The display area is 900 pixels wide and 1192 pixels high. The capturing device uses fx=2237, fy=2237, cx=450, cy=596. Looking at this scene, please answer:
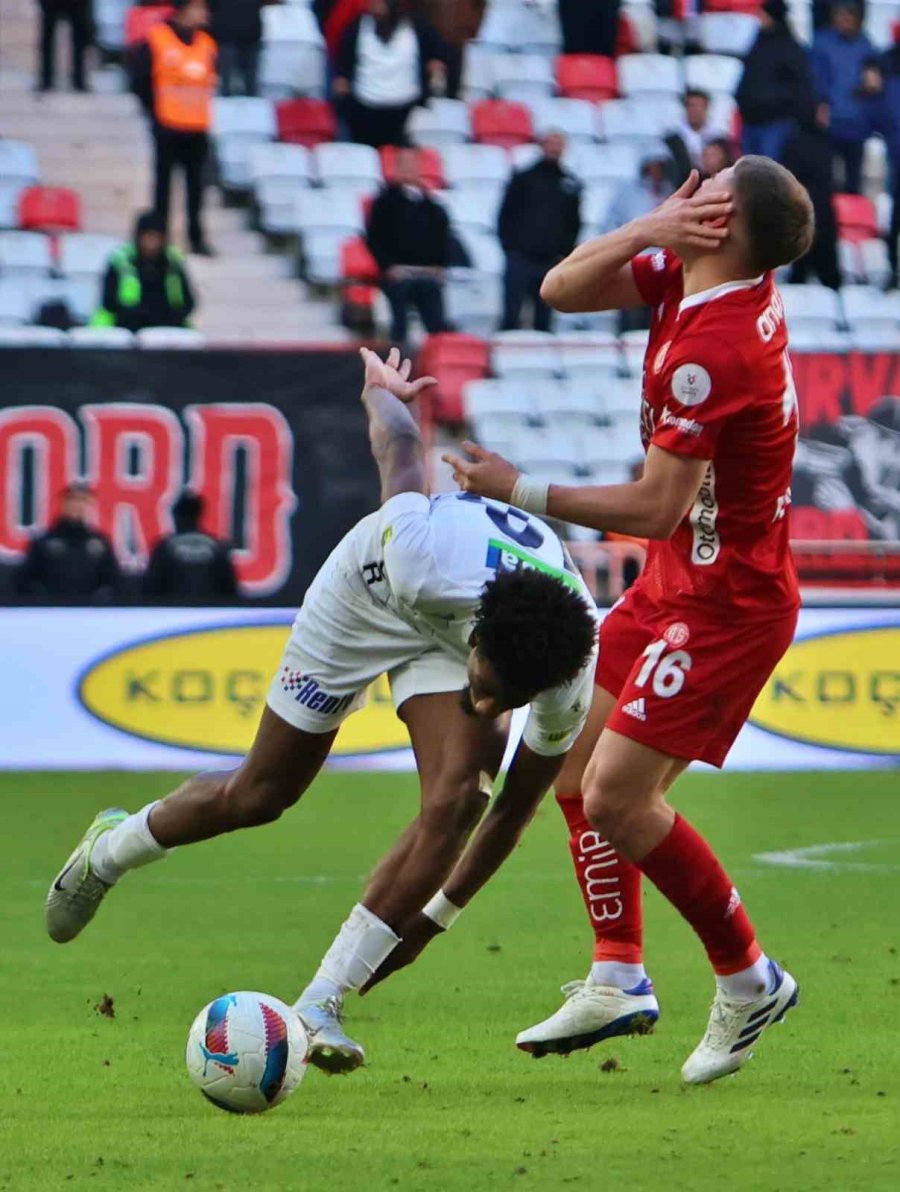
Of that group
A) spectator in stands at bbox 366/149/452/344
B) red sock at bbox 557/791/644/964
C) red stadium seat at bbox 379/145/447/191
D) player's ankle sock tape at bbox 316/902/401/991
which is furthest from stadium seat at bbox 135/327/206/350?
player's ankle sock tape at bbox 316/902/401/991

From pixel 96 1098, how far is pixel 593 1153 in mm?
1271

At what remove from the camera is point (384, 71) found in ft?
56.3

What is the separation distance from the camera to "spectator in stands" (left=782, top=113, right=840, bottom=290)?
1617 cm

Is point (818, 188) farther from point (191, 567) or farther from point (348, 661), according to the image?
point (348, 661)

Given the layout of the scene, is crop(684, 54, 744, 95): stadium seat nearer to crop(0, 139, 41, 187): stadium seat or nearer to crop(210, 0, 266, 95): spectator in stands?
crop(210, 0, 266, 95): spectator in stands

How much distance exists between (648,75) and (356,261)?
3508mm

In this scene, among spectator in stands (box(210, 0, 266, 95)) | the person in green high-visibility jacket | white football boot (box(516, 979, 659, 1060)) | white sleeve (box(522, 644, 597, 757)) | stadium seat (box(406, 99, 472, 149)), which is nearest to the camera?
white sleeve (box(522, 644, 597, 757))

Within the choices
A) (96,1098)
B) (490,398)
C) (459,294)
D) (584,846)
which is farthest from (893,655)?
(96,1098)

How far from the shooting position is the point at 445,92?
18.1m

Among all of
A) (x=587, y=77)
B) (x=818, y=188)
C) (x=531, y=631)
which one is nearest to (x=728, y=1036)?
(x=531, y=631)

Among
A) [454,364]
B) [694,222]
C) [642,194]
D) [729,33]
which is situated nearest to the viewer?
[694,222]

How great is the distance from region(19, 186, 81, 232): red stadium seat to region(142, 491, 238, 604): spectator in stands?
511 cm

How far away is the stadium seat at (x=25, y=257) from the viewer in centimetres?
1652

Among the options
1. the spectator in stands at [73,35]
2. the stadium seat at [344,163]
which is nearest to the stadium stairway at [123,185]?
the spectator in stands at [73,35]
